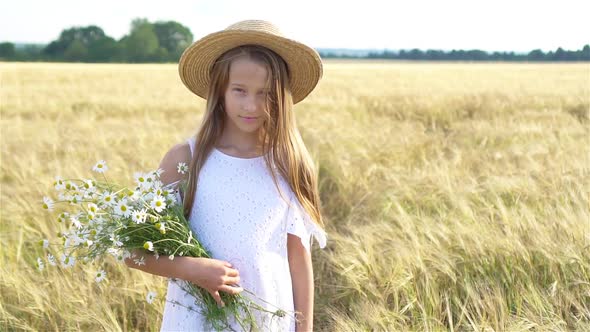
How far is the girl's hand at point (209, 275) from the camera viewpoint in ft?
4.80

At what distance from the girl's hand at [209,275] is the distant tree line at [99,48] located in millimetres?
50284

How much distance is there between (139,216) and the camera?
4.54 feet

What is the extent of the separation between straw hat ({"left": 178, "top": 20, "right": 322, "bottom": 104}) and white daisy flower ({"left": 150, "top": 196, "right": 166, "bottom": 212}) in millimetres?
497

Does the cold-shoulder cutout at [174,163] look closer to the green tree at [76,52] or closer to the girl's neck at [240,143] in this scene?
the girl's neck at [240,143]

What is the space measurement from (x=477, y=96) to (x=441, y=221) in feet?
25.3

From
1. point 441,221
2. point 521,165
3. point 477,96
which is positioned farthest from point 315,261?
point 477,96

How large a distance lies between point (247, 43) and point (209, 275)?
66 cm

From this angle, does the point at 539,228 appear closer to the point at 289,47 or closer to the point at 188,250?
the point at 289,47

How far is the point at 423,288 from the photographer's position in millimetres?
2301

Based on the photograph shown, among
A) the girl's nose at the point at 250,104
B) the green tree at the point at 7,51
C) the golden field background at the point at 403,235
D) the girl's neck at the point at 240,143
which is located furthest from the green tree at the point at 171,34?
the girl's nose at the point at 250,104

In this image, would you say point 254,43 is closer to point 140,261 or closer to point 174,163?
point 174,163

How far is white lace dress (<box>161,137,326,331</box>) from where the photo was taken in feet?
5.20

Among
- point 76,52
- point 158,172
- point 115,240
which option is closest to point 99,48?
point 76,52

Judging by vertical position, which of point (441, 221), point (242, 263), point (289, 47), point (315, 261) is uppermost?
point (289, 47)
